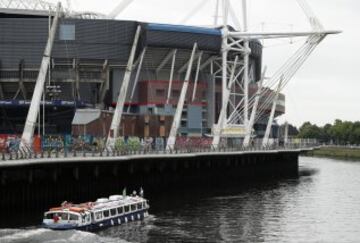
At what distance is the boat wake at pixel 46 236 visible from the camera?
52.8 meters

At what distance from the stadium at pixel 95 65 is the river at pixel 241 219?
32.8 metres

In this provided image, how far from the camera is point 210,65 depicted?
144 meters

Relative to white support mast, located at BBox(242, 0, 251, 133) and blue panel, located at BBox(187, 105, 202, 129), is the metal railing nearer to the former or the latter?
white support mast, located at BBox(242, 0, 251, 133)

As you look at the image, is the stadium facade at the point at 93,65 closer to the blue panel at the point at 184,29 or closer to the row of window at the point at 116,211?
the blue panel at the point at 184,29

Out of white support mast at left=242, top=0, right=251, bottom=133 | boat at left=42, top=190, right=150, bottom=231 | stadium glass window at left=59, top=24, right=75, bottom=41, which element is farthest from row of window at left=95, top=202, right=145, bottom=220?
white support mast at left=242, top=0, right=251, bottom=133

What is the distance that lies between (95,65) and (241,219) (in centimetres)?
6511

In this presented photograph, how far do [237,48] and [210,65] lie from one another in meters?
11.5

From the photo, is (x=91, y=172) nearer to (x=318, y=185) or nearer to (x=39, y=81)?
(x=39, y=81)

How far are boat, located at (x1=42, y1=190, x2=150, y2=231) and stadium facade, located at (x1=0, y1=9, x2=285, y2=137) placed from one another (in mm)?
48478

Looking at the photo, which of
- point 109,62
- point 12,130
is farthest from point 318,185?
point 12,130

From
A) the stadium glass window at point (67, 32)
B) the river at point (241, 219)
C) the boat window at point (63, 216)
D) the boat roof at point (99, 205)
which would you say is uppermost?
the stadium glass window at point (67, 32)

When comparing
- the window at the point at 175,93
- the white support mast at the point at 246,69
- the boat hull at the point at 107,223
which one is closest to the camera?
the boat hull at the point at 107,223

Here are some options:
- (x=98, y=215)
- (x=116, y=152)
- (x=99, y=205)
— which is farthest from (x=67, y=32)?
(x=98, y=215)

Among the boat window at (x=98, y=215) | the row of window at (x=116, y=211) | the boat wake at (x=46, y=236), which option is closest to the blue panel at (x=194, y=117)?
the row of window at (x=116, y=211)
